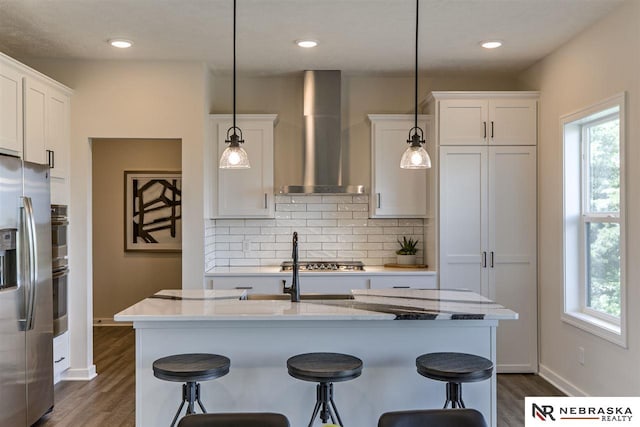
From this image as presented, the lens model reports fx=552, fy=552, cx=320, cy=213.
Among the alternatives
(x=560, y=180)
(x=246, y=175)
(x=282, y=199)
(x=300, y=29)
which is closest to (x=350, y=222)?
(x=282, y=199)

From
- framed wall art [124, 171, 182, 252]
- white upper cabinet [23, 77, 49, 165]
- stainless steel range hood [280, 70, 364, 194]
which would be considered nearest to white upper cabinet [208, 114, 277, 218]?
stainless steel range hood [280, 70, 364, 194]

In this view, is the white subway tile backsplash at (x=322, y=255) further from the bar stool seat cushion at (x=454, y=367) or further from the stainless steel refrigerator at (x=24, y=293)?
the bar stool seat cushion at (x=454, y=367)

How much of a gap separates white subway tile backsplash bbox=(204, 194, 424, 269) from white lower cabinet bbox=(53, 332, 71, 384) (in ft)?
5.20

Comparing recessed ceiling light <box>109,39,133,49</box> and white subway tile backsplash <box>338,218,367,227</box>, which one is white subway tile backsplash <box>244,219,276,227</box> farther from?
recessed ceiling light <box>109,39,133,49</box>

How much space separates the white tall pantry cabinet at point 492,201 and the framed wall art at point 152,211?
352 centimetres

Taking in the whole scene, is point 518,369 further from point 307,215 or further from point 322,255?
point 307,215

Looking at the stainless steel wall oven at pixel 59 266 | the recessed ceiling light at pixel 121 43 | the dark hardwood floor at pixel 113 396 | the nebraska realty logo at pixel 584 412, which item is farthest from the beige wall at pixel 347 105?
the nebraska realty logo at pixel 584 412

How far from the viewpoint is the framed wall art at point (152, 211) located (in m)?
6.93

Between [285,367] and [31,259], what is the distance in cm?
181

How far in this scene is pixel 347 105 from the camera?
5629 millimetres

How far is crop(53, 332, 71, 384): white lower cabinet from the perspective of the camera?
14.4ft

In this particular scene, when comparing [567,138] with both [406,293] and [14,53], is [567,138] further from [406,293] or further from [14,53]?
[14,53]

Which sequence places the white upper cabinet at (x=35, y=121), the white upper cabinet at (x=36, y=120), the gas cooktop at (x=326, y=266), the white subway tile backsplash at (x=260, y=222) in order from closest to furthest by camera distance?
the white upper cabinet at (x=36, y=120), the white upper cabinet at (x=35, y=121), the gas cooktop at (x=326, y=266), the white subway tile backsplash at (x=260, y=222)

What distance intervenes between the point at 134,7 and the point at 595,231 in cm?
368
